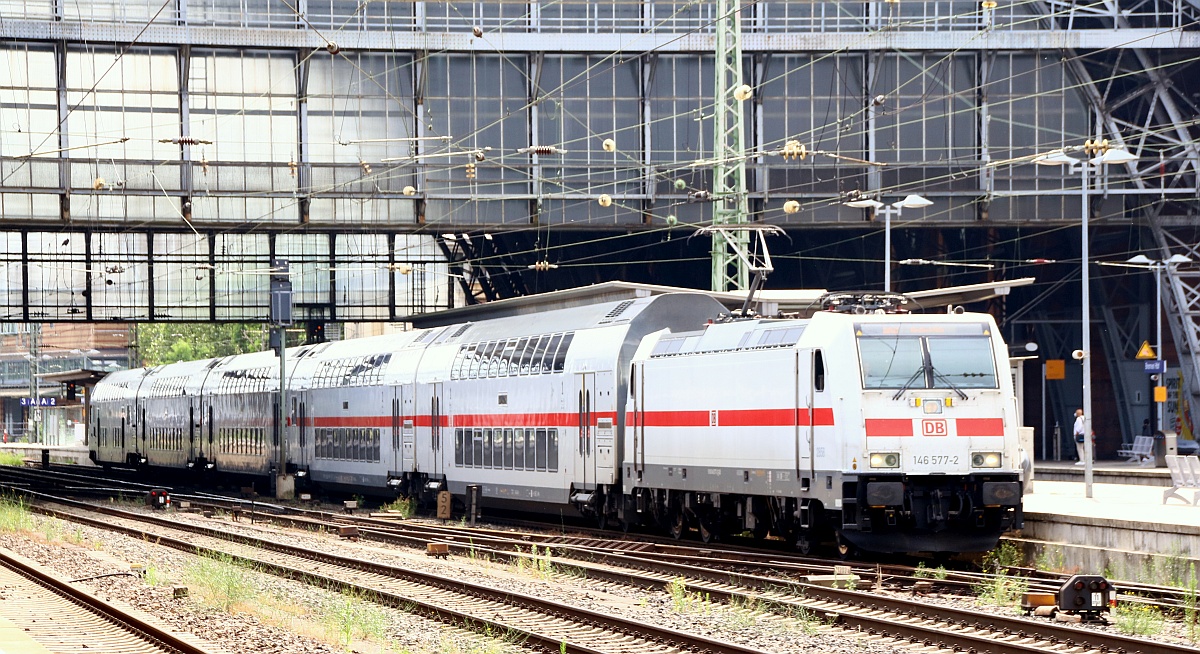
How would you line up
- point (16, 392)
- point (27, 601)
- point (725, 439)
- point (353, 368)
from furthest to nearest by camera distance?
1. point (16, 392)
2. point (353, 368)
3. point (725, 439)
4. point (27, 601)

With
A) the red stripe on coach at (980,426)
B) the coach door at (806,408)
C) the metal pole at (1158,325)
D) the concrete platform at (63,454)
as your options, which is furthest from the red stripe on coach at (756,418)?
the concrete platform at (63,454)

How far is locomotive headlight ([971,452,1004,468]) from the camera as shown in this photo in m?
20.0

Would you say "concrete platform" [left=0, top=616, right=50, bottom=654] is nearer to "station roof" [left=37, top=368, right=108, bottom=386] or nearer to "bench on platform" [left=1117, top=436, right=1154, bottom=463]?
"bench on platform" [left=1117, top=436, right=1154, bottom=463]

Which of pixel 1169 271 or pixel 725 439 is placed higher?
pixel 1169 271

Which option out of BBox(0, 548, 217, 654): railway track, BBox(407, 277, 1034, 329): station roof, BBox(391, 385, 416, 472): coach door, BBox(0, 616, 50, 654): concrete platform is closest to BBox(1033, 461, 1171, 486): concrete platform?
BBox(407, 277, 1034, 329): station roof

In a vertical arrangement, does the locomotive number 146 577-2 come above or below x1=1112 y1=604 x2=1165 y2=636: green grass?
above

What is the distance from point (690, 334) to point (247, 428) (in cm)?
2645

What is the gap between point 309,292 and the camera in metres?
61.0

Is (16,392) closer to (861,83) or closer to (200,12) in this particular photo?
(200,12)

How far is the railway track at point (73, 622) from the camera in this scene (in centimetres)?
1468

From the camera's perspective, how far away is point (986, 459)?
20078 mm

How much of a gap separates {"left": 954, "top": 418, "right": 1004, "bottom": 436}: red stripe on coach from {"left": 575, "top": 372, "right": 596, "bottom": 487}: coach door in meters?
8.40

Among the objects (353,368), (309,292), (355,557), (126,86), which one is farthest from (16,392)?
(355,557)

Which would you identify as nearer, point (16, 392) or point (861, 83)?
point (861, 83)
